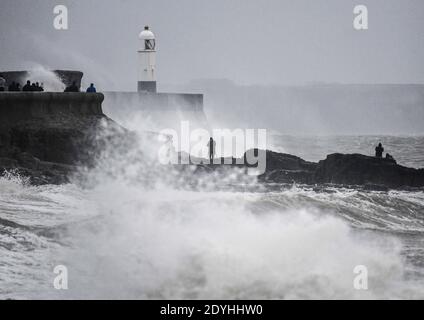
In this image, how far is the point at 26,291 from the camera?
36.2ft

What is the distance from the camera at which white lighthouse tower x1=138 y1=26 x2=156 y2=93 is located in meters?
32.0

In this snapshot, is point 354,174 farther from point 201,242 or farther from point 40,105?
point 201,242

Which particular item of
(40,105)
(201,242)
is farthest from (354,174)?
(201,242)

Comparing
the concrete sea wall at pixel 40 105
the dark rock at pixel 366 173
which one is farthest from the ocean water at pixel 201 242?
the dark rock at pixel 366 173

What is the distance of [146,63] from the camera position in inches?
1259

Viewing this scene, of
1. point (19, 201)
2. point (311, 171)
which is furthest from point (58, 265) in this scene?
point (311, 171)

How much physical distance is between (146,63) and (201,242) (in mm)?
19660

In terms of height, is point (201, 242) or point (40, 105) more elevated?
point (40, 105)

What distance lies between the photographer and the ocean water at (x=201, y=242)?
11.2 m

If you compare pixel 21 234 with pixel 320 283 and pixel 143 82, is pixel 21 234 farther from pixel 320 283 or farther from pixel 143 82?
pixel 143 82

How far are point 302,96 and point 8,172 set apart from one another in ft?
218

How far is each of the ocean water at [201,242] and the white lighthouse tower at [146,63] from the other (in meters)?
12.0

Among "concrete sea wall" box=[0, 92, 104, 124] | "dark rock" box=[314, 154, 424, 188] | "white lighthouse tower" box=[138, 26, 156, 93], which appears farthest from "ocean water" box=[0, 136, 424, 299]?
"white lighthouse tower" box=[138, 26, 156, 93]
